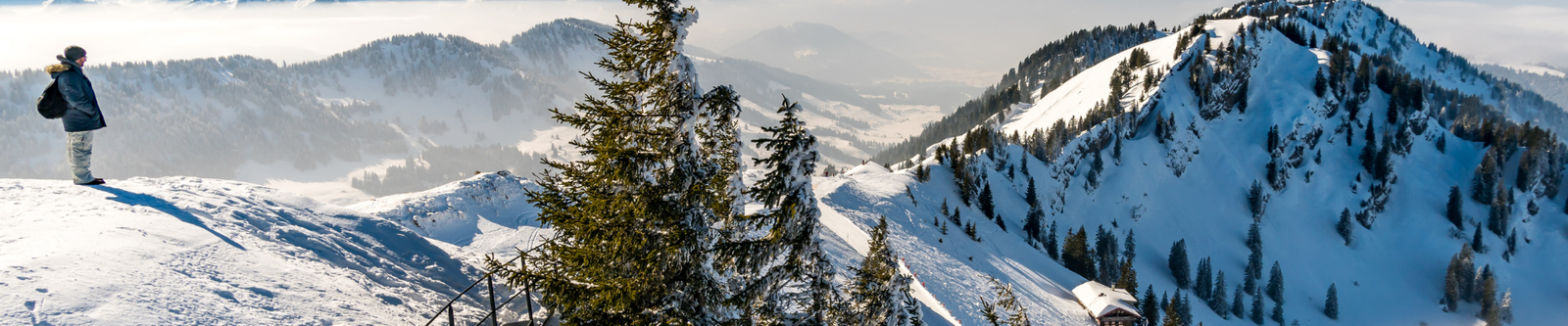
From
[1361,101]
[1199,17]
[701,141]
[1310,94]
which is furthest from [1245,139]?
[701,141]

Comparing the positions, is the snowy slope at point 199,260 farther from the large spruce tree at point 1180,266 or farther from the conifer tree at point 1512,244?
the conifer tree at point 1512,244

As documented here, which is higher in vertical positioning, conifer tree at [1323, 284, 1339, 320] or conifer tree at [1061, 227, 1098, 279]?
conifer tree at [1061, 227, 1098, 279]

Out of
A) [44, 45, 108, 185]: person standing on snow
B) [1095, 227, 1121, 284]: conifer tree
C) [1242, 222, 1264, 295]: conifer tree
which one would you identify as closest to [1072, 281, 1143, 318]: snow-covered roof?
[1095, 227, 1121, 284]: conifer tree

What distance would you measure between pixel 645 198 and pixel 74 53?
13.1 m

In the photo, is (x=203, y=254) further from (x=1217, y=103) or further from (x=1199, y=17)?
(x=1199, y=17)

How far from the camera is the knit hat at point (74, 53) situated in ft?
Answer: 42.6

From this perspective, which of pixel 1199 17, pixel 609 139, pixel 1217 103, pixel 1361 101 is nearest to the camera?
pixel 609 139

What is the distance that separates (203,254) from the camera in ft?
37.5

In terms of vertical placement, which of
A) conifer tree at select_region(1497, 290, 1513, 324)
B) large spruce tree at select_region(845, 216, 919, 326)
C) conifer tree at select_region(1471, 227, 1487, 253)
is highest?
large spruce tree at select_region(845, 216, 919, 326)

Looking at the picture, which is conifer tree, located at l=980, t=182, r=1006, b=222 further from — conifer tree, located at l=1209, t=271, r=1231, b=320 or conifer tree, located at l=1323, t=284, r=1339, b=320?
conifer tree, located at l=1323, t=284, r=1339, b=320

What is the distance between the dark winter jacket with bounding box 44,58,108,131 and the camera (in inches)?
519

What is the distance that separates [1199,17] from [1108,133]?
6833 centimetres

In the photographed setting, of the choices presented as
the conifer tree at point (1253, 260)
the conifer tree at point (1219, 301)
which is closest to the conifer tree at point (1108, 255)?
the conifer tree at point (1219, 301)

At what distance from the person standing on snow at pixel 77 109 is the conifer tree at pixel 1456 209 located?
164309 millimetres
